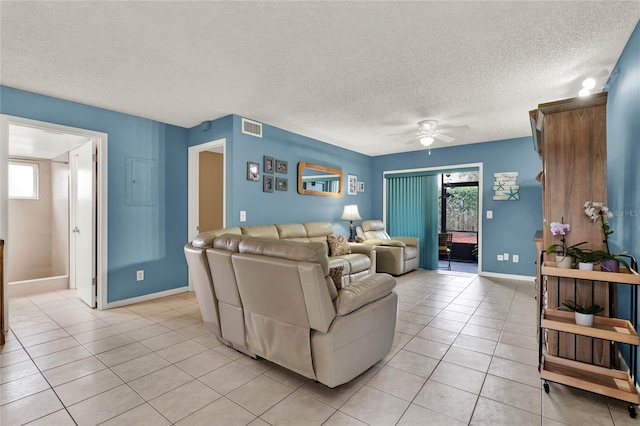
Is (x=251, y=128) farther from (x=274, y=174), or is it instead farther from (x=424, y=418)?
(x=424, y=418)

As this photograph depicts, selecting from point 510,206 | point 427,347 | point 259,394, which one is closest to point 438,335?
point 427,347

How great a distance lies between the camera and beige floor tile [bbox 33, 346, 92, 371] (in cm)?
232

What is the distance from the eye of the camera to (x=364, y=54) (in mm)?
2422

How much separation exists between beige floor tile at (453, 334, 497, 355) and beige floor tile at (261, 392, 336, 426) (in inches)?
59.1

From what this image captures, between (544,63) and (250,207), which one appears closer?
(544,63)

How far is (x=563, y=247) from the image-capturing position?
2051mm

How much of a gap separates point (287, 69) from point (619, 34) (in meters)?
2.52

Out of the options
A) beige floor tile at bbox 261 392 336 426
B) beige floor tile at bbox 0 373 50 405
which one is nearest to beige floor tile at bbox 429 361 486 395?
beige floor tile at bbox 261 392 336 426

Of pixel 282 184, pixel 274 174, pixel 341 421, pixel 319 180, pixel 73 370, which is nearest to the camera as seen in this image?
pixel 341 421

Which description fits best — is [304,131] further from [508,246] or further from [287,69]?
[508,246]

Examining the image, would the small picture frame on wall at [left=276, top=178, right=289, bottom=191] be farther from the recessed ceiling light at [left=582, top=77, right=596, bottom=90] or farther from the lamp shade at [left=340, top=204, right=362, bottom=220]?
the recessed ceiling light at [left=582, top=77, right=596, bottom=90]

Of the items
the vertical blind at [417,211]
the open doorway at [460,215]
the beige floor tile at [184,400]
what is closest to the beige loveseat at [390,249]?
the vertical blind at [417,211]

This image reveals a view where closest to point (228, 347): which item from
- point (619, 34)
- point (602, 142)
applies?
point (602, 142)

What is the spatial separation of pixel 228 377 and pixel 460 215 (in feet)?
23.0
